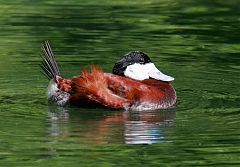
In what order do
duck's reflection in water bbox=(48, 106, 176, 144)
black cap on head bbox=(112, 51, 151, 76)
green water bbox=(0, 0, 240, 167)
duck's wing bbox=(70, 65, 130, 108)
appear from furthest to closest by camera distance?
1. black cap on head bbox=(112, 51, 151, 76)
2. duck's wing bbox=(70, 65, 130, 108)
3. duck's reflection in water bbox=(48, 106, 176, 144)
4. green water bbox=(0, 0, 240, 167)

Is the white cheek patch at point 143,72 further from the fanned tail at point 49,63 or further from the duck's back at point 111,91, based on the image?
the fanned tail at point 49,63

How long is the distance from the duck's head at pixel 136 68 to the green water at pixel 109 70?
47 centimetres

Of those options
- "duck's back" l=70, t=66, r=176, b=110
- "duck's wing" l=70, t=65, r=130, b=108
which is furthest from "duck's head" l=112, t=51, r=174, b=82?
"duck's wing" l=70, t=65, r=130, b=108

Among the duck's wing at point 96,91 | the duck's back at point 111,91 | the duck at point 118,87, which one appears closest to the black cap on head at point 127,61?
the duck at point 118,87

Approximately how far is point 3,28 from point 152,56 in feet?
10.4

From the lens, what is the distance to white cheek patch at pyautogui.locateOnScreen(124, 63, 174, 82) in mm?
11095

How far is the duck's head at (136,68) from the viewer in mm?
11086

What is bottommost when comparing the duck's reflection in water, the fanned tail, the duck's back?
the duck's reflection in water

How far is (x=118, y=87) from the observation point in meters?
10.5

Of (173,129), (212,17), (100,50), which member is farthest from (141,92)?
(212,17)

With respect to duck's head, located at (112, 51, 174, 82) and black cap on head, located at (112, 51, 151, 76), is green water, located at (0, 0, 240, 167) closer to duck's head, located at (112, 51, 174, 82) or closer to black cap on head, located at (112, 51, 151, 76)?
duck's head, located at (112, 51, 174, 82)

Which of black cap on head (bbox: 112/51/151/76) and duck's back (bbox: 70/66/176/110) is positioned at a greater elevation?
black cap on head (bbox: 112/51/151/76)

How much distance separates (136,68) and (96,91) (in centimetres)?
80

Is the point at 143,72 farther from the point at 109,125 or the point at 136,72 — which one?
the point at 109,125
